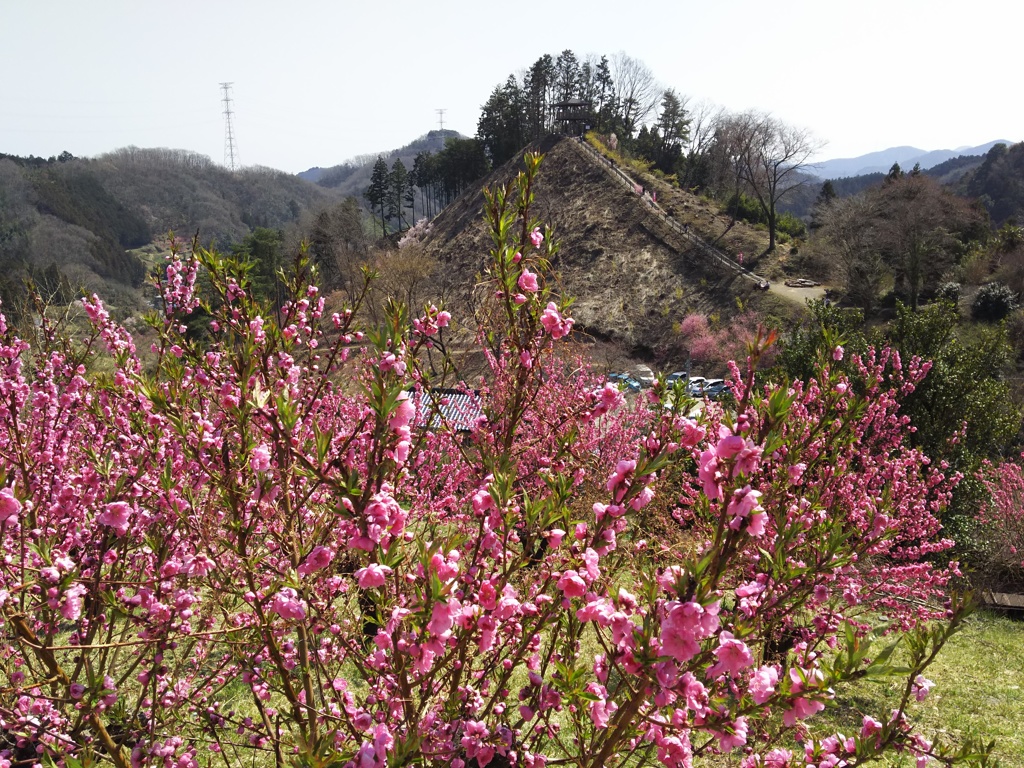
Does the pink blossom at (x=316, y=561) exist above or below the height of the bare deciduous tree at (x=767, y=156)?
below

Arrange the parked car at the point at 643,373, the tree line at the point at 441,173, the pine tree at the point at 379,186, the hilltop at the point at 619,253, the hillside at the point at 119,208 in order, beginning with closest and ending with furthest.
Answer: the parked car at the point at 643,373
the hilltop at the point at 619,253
the tree line at the point at 441,173
the hillside at the point at 119,208
the pine tree at the point at 379,186

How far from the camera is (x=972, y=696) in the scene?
23.5 ft

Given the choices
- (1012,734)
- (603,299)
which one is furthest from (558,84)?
(1012,734)

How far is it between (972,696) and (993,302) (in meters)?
28.1

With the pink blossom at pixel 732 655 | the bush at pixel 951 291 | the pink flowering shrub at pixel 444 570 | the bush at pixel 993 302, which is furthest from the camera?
the bush at pixel 951 291

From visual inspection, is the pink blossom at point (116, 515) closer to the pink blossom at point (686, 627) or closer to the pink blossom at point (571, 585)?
→ the pink blossom at point (571, 585)

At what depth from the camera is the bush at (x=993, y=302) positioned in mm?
27938

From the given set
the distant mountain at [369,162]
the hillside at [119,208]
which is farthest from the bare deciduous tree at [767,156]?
the distant mountain at [369,162]

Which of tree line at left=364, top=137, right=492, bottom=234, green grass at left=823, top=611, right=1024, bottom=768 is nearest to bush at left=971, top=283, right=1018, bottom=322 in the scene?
green grass at left=823, top=611, right=1024, bottom=768

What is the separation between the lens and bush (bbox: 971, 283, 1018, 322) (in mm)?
27938

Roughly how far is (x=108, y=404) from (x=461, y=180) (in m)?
64.8

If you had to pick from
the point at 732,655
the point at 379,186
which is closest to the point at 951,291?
the point at 732,655

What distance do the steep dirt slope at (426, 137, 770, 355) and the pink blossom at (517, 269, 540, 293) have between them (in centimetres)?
3202

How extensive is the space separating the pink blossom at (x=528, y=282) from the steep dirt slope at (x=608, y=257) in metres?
32.0
